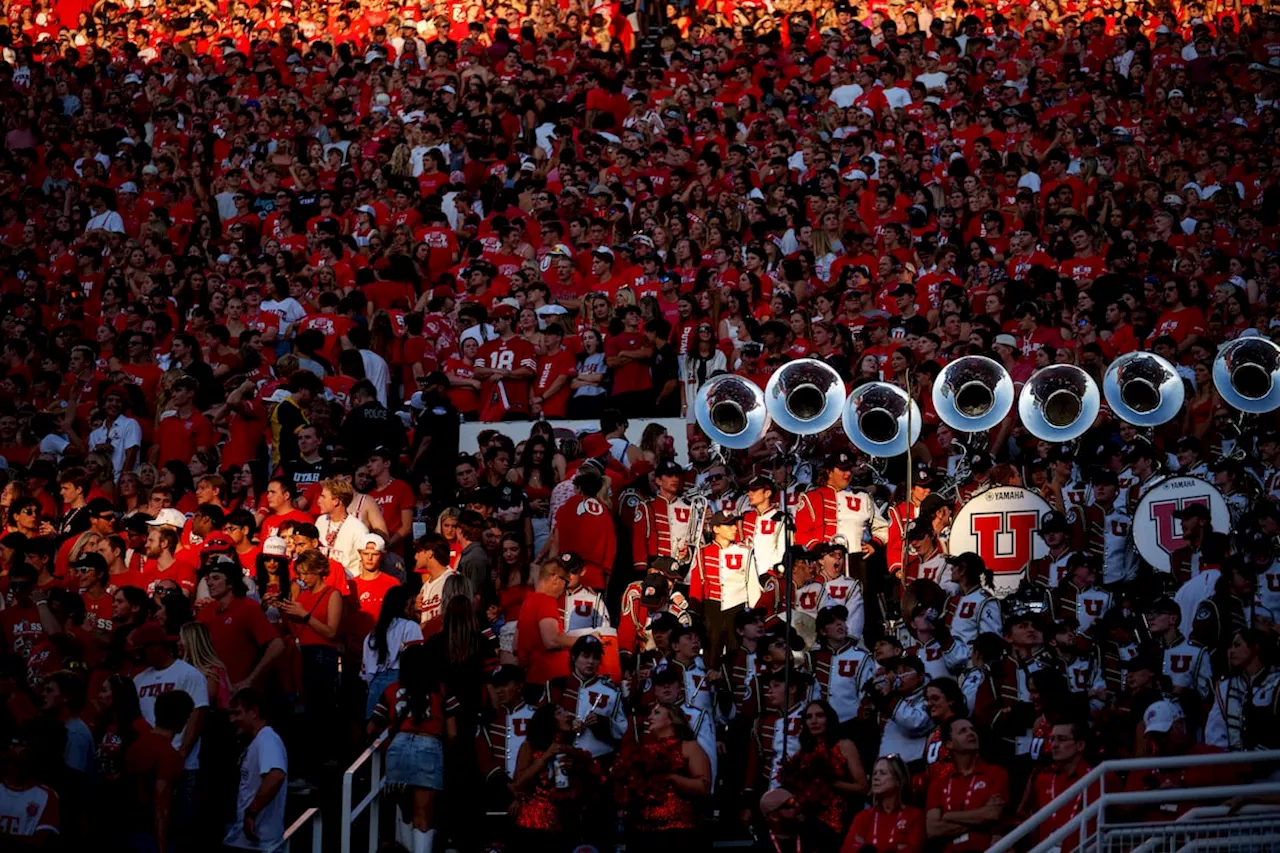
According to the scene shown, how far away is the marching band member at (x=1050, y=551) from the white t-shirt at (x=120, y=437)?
749cm

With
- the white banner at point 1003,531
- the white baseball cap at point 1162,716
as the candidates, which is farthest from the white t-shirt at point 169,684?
the white baseball cap at point 1162,716

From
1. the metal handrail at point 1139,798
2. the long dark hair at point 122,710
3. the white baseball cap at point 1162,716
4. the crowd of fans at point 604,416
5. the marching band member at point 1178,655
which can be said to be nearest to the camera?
the metal handrail at point 1139,798

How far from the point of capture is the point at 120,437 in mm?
16969

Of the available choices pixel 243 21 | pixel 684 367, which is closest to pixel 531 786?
pixel 684 367

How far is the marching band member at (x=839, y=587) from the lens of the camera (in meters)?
13.5

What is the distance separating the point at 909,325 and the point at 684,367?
1971 millimetres

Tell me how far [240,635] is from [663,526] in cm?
341

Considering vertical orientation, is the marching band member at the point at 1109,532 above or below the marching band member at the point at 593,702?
above

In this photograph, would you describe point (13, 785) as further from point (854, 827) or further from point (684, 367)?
point (684, 367)

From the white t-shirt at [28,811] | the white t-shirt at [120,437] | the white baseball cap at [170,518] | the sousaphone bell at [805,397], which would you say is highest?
the sousaphone bell at [805,397]

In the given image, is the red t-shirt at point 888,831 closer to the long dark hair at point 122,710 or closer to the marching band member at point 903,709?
the marching band member at point 903,709

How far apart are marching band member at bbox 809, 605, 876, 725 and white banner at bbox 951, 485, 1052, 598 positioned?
1.42m

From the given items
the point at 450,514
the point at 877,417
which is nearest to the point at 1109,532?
the point at 877,417

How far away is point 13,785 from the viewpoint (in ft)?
36.0
